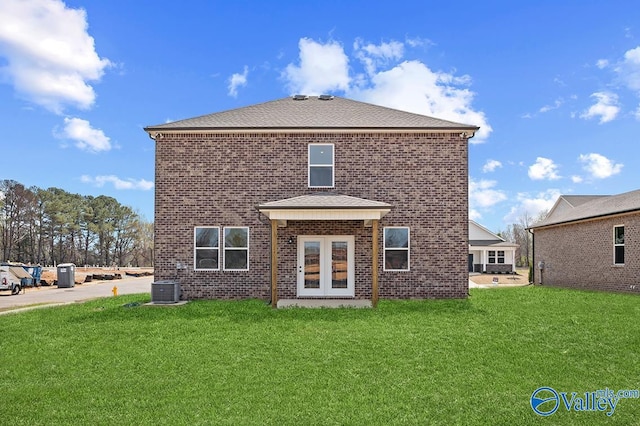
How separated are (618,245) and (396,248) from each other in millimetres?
11429

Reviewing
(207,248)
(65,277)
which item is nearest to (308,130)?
(207,248)

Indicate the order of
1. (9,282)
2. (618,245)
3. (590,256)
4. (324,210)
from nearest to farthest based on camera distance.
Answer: (324,210) < (618,245) < (590,256) < (9,282)

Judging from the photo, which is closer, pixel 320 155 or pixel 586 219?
pixel 320 155

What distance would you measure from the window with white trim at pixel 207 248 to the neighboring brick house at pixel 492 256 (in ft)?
93.6

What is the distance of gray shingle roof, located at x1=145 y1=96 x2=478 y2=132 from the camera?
47.2ft

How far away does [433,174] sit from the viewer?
14445mm

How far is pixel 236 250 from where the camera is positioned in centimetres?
1437

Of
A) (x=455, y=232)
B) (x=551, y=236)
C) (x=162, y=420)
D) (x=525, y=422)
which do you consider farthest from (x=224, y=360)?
(x=551, y=236)

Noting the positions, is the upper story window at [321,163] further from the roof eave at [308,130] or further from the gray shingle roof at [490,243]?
the gray shingle roof at [490,243]

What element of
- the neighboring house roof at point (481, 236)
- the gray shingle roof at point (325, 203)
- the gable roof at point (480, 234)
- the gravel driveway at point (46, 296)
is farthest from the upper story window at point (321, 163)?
the gable roof at point (480, 234)

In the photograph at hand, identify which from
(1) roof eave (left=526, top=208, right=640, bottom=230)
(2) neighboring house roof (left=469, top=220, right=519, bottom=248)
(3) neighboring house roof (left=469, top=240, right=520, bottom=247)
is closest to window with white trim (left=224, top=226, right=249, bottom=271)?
(1) roof eave (left=526, top=208, right=640, bottom=230)

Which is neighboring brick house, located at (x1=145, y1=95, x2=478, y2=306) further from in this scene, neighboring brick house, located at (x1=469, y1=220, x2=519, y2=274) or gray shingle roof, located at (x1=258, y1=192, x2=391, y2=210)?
neighboring brick house, located at (x1=469, y1=220, x2=519, y2=274)

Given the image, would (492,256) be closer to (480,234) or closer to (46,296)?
(480,234)

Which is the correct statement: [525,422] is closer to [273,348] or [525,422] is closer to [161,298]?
[273,348]
